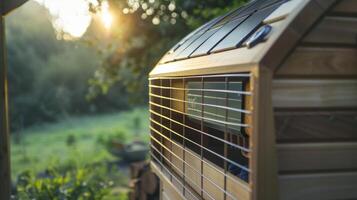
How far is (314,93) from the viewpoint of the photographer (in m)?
2.02

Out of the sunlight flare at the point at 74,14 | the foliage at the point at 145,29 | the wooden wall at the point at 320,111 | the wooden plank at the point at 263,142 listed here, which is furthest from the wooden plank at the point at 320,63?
the foliage at the point at 145,29

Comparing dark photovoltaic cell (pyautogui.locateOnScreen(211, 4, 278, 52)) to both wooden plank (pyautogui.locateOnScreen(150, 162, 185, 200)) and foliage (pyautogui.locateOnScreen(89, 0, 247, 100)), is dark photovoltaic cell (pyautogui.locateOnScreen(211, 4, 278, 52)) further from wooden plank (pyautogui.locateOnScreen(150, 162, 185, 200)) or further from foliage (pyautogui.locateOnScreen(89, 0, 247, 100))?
foliage (pyautogui.locateOnScreen(89, 0, 247, 100))

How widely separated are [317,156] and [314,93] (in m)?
0.32

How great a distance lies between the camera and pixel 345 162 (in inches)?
82.2

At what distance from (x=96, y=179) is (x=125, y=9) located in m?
3.37

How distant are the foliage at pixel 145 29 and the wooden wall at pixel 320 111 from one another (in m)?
5.57

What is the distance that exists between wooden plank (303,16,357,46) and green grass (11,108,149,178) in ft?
26.7

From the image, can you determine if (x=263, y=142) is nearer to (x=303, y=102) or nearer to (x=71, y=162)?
(x=303, y=102)

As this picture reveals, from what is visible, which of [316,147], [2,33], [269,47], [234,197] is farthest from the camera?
[2,33]

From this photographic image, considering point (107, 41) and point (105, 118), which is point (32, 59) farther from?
point (107, 41)

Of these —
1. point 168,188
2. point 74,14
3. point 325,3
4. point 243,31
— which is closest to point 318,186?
point 325,3

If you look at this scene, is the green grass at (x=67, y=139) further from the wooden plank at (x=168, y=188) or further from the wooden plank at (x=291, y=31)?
the wooden plank at (x=291, y=31)

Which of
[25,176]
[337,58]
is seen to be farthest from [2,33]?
[25,176]

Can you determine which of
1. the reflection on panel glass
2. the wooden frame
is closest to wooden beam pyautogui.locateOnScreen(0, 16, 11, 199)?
the wooden frame
